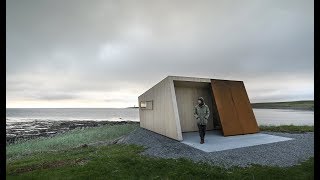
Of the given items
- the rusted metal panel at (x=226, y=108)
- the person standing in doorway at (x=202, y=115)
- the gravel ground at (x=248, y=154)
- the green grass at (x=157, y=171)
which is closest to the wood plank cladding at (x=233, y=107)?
the rusted metal panel at (x=226, y=108)

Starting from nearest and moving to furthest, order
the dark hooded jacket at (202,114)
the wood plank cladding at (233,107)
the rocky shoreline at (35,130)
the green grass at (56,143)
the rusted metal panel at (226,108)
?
the dark hooded jacket at (202,114), the rusted metal panel at (226,108), the wood plank cladding at (233,107), the green grass at (56,143), the rocky shoreline at (35,130)

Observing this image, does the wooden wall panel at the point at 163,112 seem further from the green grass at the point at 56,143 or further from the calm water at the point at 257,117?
the calm water at the point at 257,117

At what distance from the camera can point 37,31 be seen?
1284 centimetres

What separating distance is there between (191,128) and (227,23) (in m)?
7.09

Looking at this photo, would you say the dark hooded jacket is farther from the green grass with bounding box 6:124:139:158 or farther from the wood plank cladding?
the green grass with bounding box 6:124:139:158

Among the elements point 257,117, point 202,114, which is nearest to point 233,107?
point 202,114

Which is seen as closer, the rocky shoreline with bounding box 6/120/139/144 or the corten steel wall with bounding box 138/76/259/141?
the corten steel wall with bounding box 138/76/259/141

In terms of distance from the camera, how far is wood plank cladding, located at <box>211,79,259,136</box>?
1195 cm

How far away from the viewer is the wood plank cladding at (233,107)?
12.0 meters

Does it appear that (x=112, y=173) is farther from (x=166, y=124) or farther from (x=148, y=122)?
(x=148, y=122)

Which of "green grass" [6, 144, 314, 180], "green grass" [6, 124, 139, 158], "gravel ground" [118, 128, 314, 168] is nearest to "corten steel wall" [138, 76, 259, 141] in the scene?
"gravel ground" [118, 128, 314, 168]

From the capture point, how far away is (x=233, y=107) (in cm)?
1248
